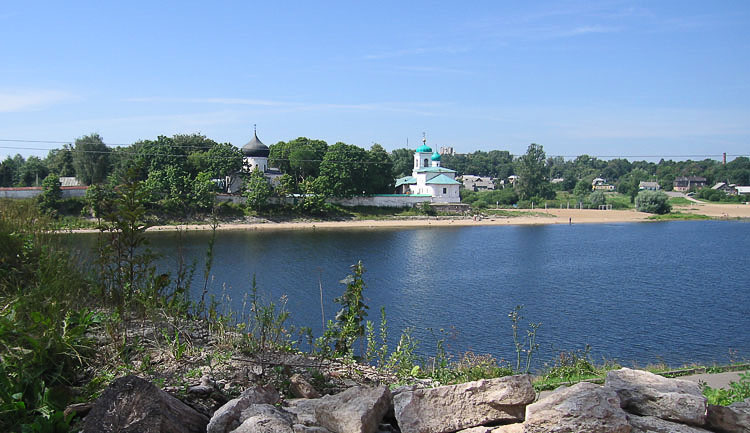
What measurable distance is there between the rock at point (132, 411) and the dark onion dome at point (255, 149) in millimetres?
59740

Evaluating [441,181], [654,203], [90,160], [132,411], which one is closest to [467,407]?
[132,411]

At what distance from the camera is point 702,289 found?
931 inches

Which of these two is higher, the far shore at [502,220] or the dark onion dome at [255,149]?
the dark onion dome at [255,149]

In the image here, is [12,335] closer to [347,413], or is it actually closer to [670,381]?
[347,413]

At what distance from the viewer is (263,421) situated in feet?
11.3

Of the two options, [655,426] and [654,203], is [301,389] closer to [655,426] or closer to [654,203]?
[655,426]

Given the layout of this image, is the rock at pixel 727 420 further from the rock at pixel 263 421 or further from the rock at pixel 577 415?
the rock at pixel 263 421

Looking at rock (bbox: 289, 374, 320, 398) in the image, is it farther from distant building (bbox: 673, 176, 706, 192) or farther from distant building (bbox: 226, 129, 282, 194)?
distant building (bbox: 673, 176, 706, 192)

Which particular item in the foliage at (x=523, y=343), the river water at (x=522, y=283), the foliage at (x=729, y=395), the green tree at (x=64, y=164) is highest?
the green tree at (x=64, y=164)

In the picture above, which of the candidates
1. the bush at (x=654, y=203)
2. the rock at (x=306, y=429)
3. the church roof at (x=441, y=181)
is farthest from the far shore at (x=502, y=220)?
the rock at (x=306, y=429)

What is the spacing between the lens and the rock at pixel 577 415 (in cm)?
336

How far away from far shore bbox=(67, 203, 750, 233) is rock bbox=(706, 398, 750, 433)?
136 feet

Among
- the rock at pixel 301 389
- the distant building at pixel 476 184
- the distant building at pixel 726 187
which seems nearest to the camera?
the rock at pixel 301 389

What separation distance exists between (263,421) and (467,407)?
1313 mm
